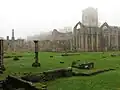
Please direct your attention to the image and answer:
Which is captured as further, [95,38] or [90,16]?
[90,16]

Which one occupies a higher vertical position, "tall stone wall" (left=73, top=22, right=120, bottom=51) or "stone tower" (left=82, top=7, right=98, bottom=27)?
"stone tower" (left=82, top=7, right=98, bottom=27)

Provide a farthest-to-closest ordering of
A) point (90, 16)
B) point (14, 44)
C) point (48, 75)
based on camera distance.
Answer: point (90, 16), point (14, 44), point (48, 75)

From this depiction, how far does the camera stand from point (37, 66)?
21.9m

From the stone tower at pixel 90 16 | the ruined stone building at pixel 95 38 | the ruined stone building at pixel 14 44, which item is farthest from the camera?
the stone tower at pixel 90 16

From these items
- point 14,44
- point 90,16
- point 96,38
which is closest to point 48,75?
point 96,38

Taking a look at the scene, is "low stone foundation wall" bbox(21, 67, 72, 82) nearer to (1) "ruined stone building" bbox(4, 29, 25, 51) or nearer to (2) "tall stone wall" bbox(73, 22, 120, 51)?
(2) "tall stone wall" bbox(73, 22, 120, 51)

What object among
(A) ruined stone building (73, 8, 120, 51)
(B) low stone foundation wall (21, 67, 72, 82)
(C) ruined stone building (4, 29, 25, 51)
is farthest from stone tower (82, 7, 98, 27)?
(B) low stone foundation wall (21, 67, 72, 82)

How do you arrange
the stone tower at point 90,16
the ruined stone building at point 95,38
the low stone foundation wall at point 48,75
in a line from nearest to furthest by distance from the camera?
the low stone foundation wall at point 48,75, the ruined stone building at point 95,38, the stone tower at point 90,16

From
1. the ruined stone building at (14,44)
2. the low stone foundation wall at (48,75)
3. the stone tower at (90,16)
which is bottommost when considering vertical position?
the low stone foundation wall at (48,75)

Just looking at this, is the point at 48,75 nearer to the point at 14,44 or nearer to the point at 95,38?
the point at 95,38

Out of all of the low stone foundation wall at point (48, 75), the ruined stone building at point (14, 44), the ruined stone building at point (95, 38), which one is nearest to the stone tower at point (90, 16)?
the ruined stone building at point (95, 38)

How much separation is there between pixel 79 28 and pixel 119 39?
45.1 ft

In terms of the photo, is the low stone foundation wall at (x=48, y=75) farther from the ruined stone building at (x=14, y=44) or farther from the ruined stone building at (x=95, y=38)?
the ruined stone building at (x=14, y=44)

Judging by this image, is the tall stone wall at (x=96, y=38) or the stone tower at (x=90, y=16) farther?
the stone tower at (x=90, y=16)
